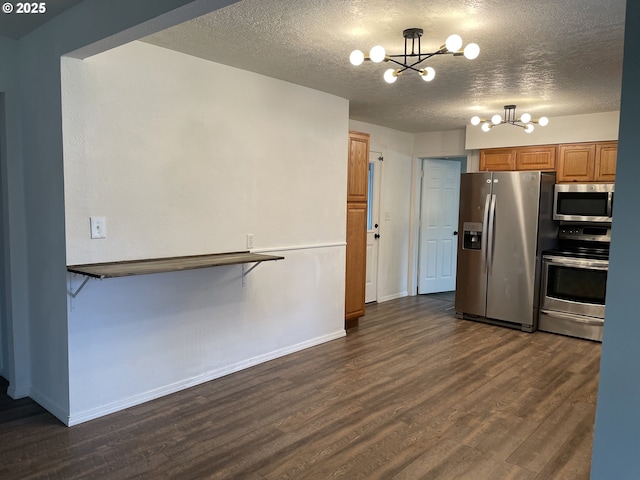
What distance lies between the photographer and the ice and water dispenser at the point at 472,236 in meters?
5.46

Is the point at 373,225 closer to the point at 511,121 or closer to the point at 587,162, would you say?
the point at 511,121

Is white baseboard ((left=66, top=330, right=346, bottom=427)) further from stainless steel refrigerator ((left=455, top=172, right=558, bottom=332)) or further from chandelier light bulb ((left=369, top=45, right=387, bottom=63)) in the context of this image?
chandelier light bulb ((left=369, top=45, right=387, bottom=63))

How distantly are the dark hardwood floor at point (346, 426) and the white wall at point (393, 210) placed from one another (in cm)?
245

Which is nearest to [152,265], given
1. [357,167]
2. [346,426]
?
[346,426]

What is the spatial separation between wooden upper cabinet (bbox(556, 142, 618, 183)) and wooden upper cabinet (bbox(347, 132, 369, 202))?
2.29 meters

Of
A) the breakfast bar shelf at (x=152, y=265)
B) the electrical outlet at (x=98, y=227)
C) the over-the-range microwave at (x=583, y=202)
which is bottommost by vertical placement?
the breakfast bar shelf at (x=152, y=265)

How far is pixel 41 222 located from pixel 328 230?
8.05 ft

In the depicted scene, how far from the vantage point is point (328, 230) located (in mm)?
4555

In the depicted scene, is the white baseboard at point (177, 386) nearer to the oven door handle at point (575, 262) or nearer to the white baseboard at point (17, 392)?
the white baseboard at point (17, 392)

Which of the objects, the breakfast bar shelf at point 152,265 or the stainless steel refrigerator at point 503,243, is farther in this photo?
the stainless steel refrigerator at point 503,243

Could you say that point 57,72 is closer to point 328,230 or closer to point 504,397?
point 328,230

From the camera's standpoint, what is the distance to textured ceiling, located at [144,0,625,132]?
2.46 m

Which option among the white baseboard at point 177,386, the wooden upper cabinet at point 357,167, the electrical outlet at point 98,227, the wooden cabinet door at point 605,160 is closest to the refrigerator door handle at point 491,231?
the wooden cabinet door at point 605,160
